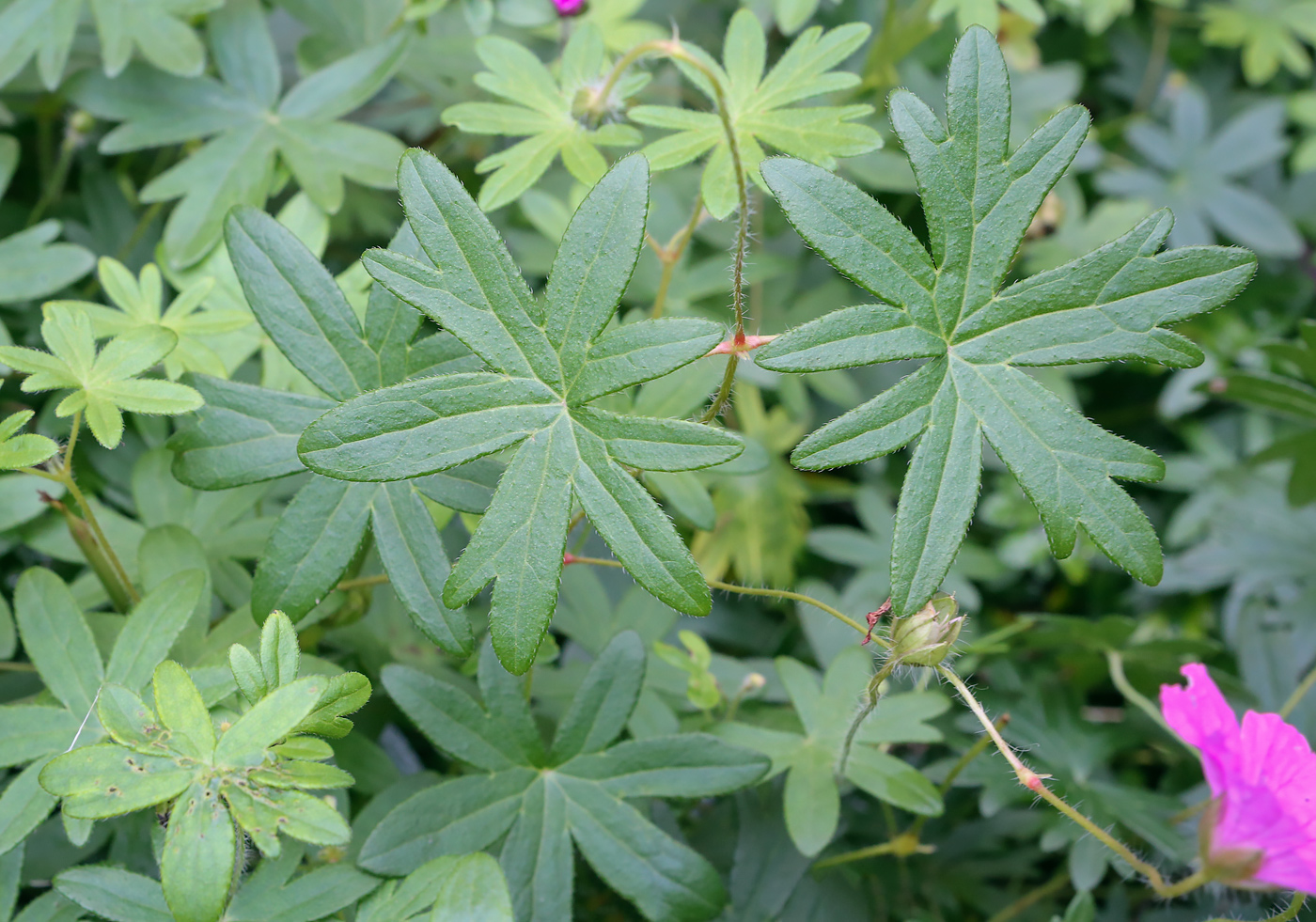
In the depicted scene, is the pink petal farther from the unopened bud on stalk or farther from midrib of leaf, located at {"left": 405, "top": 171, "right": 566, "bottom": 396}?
midrib of leaf, located at {"left": 405, "top": 171, "right": 566, "bottom": 396}

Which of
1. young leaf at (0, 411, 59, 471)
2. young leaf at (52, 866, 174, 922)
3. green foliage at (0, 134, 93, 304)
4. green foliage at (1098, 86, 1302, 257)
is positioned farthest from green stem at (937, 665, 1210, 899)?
green foliage at (1098, 86, 1302, 257)

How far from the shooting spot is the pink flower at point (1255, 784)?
96 centimetres

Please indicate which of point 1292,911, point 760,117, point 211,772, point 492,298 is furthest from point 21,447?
point 1292,911

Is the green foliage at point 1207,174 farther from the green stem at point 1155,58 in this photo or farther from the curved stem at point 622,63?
the curved stem at point 622,63

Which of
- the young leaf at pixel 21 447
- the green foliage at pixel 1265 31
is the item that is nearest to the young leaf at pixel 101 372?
the young leaf at pixel 21 447

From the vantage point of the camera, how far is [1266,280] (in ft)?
7.36

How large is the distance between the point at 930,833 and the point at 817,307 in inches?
39.3

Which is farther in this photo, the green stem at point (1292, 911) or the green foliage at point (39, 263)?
the green foliage at point (39, 263)

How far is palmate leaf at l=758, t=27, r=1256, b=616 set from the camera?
91 centimetres

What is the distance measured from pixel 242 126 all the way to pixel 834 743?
1325mm

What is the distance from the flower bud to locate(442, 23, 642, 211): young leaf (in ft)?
2.06

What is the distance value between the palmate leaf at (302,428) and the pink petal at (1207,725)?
2.42 ft

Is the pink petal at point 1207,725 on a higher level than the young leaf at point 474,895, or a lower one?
higher

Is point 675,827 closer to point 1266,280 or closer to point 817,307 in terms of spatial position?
point 817,307
